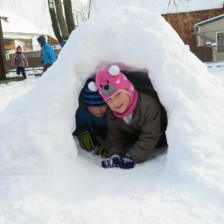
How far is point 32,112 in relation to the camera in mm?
2326

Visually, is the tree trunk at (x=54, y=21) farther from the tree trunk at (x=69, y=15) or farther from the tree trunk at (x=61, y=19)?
the tree trunk at (x=69, y=15)

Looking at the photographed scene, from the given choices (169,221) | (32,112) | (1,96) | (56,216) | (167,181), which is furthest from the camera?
(1,96)

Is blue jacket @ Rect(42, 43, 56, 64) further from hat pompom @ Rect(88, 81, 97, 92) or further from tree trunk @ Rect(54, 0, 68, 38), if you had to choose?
hat pompom @ Rect(88, 81, 97, 92)

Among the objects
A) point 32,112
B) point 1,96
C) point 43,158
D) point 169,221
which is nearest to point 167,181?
point 169,221

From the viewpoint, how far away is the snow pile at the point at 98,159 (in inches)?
63.1

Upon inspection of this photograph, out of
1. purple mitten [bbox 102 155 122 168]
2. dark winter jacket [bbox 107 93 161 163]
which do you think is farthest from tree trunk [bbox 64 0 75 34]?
purple mitten [bbox 102 155 122 168]

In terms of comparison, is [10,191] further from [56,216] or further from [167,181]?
[167,181]

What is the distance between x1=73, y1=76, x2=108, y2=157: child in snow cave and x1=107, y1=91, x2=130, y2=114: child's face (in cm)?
25

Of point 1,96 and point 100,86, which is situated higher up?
point 100,86

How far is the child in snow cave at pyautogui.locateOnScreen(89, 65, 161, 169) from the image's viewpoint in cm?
238

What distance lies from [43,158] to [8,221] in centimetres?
57

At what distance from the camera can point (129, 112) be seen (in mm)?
2488

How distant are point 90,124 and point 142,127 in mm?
657

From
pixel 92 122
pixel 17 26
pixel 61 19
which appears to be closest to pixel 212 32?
pixel 61 19
